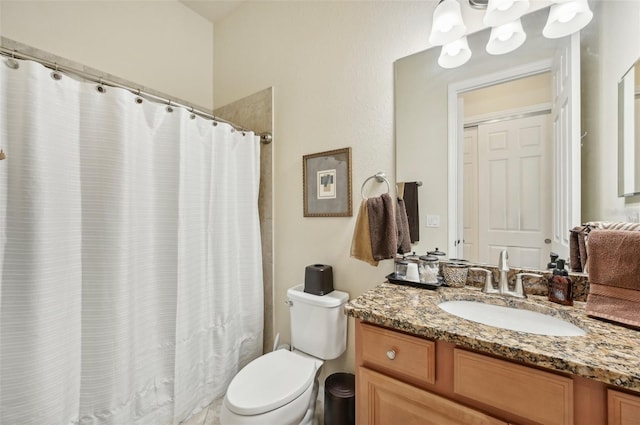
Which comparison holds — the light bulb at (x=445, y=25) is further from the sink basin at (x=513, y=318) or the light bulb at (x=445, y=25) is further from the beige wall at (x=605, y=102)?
the sink basin at (x=513, y=318)

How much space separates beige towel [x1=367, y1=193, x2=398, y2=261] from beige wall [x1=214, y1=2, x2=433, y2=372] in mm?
194

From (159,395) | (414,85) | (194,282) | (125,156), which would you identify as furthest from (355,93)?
(159,395)

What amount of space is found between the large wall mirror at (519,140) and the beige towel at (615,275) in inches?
8.6

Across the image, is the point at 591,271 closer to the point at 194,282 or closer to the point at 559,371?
the point at 559,371

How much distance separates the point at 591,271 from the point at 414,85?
3.49ft

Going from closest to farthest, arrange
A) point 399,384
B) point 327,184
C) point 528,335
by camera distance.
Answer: point 528,335
point 399,384
point 327,184

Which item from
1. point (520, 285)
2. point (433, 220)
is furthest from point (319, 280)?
point (520, 285)

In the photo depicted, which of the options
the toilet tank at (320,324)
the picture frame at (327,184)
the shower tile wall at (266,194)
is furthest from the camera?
the shower tile wall at (266,194)

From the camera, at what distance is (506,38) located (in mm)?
1115

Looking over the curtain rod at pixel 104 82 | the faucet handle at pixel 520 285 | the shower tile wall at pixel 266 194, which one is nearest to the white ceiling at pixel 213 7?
the shower tile wall at pixel 266 194

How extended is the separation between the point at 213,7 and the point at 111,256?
6.71ft

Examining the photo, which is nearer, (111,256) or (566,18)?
(566,18)

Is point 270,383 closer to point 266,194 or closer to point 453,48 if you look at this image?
point 266,194

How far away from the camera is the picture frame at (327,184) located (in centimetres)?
156
